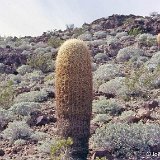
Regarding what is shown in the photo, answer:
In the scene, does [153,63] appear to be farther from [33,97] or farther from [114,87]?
[33,97]

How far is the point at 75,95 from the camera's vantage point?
9.12 m

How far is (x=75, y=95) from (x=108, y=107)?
3436mm

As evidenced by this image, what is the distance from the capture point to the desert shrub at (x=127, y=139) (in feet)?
30.2

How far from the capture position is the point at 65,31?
35.5 m

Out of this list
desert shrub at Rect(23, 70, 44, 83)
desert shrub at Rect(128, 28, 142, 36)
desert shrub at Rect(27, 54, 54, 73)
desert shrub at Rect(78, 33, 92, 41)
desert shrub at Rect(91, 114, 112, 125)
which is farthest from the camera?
desert shrub at Rect(78, 33, 92, 41)

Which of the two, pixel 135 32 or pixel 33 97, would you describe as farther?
pixel 135 32

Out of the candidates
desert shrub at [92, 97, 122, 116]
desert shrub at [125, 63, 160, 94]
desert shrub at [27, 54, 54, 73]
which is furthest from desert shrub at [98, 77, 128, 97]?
desert shrub at [27, 54, 54, 73]

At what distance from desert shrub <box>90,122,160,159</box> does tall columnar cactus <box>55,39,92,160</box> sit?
0.46m

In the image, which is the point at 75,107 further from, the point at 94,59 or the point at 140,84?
the point at 94,59

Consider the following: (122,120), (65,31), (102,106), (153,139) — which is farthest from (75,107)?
(65,31)

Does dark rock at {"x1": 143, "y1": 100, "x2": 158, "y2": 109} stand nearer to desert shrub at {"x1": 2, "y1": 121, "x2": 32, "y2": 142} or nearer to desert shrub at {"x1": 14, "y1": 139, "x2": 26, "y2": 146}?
desert shrub at {"x1": 2, "y1": 121, "x2": 32, "y2": 142}

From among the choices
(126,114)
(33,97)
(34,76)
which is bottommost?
(126,114)

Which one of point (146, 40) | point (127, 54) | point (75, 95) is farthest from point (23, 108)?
point (146, 40)

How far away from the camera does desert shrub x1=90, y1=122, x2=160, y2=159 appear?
9.22 m
